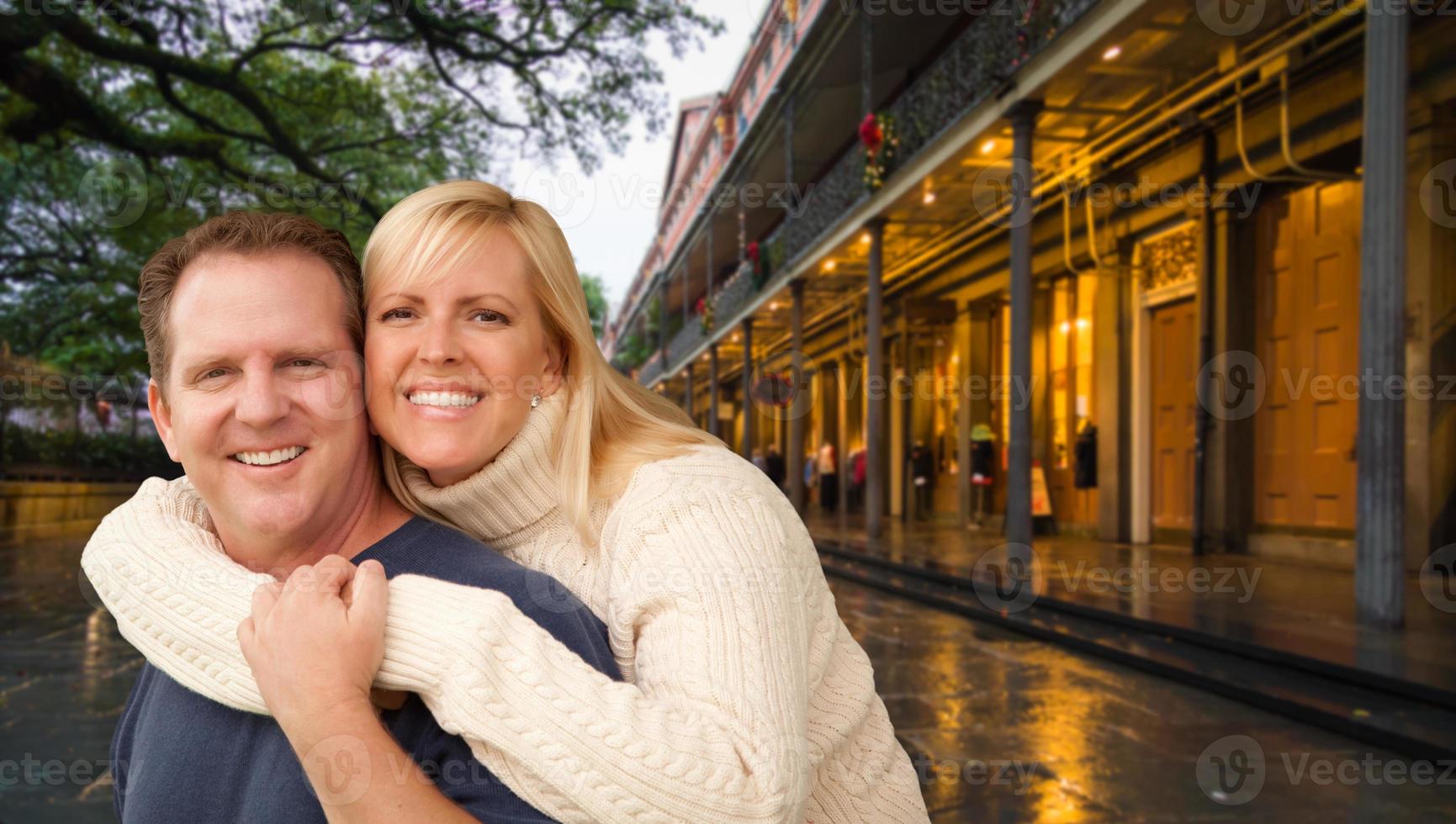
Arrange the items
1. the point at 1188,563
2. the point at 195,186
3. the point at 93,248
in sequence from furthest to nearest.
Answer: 1. the point at 93,248
2. the point at 195,186
3. the point at 1188,563

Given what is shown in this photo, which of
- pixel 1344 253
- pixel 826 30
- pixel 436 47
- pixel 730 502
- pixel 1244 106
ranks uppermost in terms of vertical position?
pixel 826 30

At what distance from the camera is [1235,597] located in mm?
8312

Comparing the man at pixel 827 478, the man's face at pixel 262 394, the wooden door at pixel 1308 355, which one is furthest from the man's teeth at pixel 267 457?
the man at pixel 827 478

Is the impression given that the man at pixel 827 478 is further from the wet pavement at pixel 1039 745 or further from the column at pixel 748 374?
the wet pavement at pixel 1039 745

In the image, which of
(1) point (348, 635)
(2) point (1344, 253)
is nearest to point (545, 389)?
(1) point (348, 635)

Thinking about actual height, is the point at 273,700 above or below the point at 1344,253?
below

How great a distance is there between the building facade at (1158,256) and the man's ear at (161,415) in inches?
267

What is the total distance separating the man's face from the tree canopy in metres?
9.01

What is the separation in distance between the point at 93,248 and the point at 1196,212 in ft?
68.9

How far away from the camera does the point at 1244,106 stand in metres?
10.9

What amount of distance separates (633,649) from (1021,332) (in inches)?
358

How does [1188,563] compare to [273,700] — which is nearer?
[273,700]

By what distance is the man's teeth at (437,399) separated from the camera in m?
1.76

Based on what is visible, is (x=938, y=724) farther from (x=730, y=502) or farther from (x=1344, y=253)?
(x=1344, y=253)
